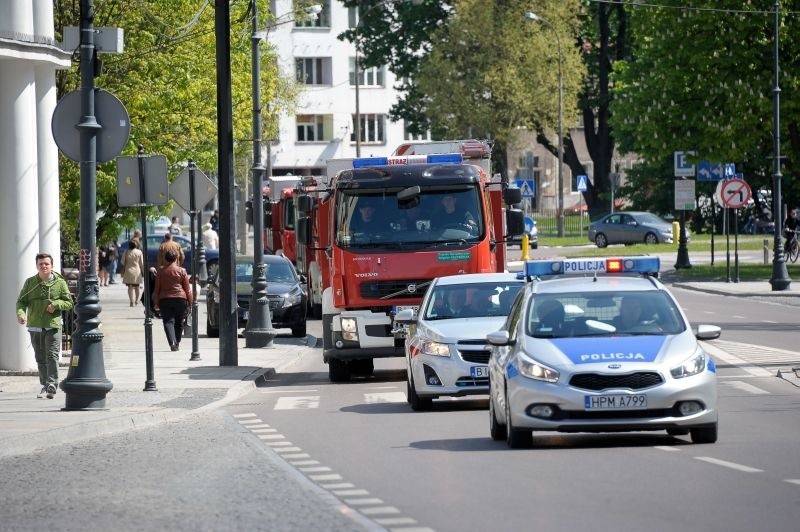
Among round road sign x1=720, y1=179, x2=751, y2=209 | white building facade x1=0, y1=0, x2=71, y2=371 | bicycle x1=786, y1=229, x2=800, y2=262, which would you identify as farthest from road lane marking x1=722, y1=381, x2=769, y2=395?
bicycle x1=786, y1=229, x2=800, y2=262

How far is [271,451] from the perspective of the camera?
16.4m

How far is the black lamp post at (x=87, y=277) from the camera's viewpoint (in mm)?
20344

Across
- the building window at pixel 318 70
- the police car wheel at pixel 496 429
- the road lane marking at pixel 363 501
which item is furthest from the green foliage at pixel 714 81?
the building window at pixel 318 70

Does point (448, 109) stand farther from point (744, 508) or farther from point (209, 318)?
point (744, 508)

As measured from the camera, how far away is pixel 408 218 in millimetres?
25422

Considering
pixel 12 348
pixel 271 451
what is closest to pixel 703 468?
pixel 271 451

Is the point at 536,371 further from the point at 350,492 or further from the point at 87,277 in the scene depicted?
the point at 87,277

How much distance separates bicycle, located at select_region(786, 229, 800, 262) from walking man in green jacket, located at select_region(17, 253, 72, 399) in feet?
135

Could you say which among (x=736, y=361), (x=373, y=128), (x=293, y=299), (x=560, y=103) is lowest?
(x=736, y=361)

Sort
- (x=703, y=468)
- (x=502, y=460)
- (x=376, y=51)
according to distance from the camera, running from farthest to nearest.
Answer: (x=376, y=51)
(x=502, y=460)
(x=703, y=468)

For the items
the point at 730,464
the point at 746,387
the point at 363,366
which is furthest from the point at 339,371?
the point at 730,464

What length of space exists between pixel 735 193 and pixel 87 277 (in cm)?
3087

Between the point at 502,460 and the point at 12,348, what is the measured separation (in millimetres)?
12957

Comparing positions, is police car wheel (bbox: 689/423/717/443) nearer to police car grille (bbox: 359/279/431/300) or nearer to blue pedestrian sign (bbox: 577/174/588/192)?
police car grille (bbox: 359/279/431/300)
